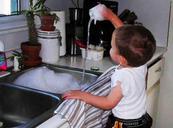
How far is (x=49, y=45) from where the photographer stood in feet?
6.04

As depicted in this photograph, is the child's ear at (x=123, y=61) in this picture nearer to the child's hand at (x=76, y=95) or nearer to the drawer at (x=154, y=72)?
the child's hand at (x=76, y=95)

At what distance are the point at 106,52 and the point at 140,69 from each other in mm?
732

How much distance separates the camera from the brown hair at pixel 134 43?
1.25 meters

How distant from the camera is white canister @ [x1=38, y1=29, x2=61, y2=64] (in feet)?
5.96

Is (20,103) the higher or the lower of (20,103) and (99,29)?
the lower

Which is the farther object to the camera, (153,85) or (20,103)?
(153,85)

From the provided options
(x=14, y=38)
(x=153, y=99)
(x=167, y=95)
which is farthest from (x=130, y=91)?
(x=167, y=95)

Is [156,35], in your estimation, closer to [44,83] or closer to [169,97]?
[169,97]

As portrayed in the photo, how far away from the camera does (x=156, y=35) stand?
98.4 inches

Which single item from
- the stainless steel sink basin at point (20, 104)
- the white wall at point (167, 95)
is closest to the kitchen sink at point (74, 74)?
the stainless steel sink basin at point (20, 104)

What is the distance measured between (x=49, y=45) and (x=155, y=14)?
1.05m

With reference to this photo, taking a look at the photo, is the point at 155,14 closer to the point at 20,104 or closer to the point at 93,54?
the point at 93,54

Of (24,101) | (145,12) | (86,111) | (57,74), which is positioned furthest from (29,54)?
(145,12)

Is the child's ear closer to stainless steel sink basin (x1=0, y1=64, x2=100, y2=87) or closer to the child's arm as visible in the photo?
the child's arm
